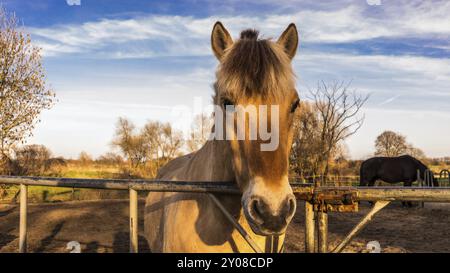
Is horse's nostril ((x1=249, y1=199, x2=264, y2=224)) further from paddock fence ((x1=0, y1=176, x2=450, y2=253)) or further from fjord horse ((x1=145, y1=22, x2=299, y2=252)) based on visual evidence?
paddock fence ((x1=0, y1=176, x2=450, y2=253))

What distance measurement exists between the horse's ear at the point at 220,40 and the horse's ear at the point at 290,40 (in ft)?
1.29

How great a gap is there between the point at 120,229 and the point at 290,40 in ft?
34.8

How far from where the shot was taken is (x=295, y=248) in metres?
8.81

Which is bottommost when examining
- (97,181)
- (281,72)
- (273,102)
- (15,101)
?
(97,181)

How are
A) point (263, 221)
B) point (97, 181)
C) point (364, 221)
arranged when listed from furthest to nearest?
point (97, 181)
point (364, 221)
point (263, 221)

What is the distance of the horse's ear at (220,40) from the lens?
103 inches

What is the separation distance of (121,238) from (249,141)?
30.9ft

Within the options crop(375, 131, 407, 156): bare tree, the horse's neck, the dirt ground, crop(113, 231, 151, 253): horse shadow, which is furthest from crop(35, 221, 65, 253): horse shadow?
crop(375, 131, 407, 156): bare tree

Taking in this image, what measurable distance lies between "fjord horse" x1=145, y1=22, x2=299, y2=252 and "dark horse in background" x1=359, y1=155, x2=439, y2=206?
1950 cm

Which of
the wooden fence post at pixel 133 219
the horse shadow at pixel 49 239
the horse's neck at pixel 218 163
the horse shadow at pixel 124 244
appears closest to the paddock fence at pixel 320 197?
the wooden fence post at pixel 133 219

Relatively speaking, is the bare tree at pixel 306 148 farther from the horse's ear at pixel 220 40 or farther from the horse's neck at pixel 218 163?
the horse's ear at pixel 220 40
